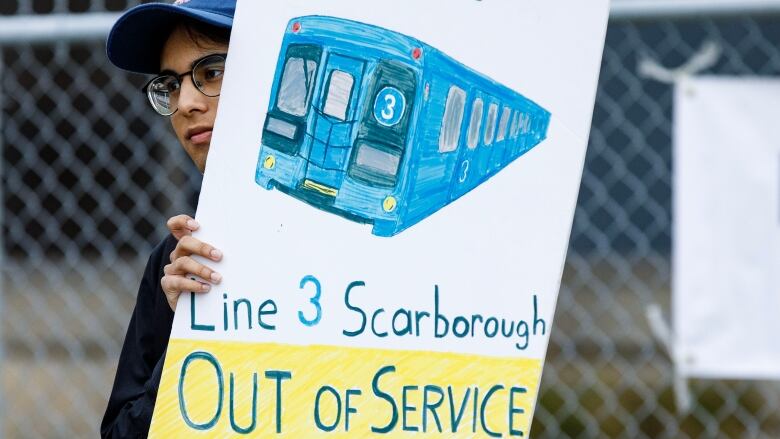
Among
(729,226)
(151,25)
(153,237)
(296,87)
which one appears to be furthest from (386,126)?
(153,237)

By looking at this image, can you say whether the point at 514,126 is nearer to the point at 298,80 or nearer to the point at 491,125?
the point at 491,125

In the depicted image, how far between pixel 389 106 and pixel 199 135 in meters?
0.25

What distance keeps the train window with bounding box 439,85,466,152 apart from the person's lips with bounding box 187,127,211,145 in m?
0.29

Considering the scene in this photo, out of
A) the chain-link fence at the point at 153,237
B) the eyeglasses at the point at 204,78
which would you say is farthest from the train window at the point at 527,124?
the chain-link fence at the point at 153,237

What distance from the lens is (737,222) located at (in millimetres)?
2139

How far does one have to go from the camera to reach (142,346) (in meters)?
1.46

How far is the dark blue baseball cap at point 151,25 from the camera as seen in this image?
1.36 m

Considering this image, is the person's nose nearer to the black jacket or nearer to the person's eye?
the person's eye

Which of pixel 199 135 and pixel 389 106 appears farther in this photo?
pixel 199 135

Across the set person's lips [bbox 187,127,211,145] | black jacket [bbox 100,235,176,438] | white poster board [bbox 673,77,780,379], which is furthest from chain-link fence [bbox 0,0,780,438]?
person's lips [bbox 187,127,211,145]

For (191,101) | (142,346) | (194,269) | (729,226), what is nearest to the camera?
(194,269)

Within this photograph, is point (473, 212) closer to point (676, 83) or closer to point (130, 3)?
point (676, 83)

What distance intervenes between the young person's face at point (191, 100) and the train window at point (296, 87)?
12 centimetres

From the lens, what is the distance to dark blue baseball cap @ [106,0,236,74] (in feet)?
4.45
